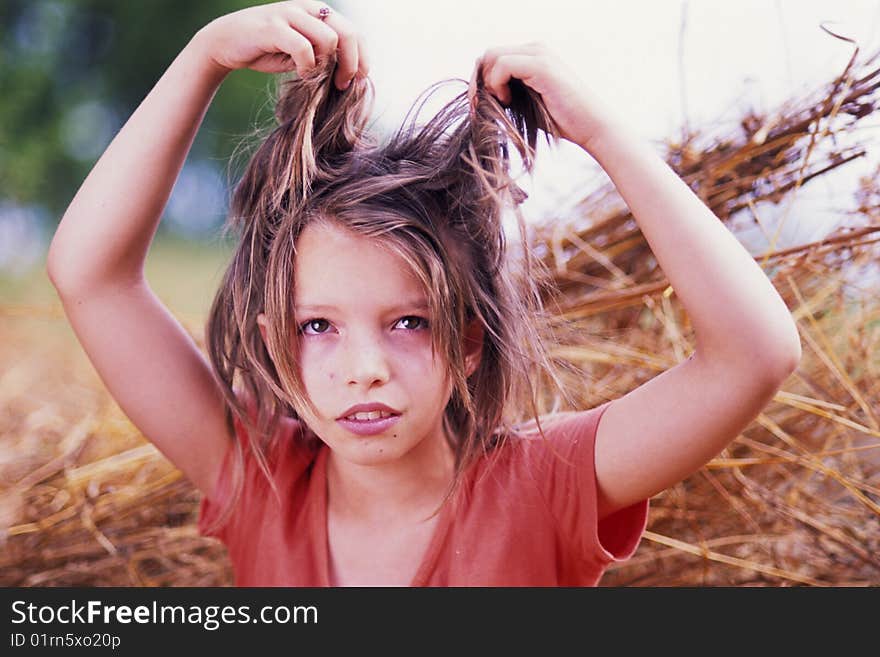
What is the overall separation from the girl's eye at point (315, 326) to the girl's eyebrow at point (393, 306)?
0.01 m

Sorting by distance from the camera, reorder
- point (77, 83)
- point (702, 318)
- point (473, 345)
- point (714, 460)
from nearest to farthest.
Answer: point (702, 318) → point (473, 345) → point (714, 460) → point (77, 83)

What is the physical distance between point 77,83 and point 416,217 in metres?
2.00

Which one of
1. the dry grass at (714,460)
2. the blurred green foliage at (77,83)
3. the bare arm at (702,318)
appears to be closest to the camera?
the bare arm at (702,318)

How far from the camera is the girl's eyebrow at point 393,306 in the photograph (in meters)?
0.71

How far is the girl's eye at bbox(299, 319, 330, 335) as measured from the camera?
0.73m

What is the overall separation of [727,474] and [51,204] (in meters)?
1.51

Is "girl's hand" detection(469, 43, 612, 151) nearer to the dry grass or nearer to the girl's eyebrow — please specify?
the girl's eyebrow

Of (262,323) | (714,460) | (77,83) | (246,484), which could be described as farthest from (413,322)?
(77,83)

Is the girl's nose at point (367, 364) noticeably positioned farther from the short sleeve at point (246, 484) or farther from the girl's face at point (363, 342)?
the short sleeve at point (246, 484)

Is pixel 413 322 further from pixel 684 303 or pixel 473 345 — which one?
pixel 684 303

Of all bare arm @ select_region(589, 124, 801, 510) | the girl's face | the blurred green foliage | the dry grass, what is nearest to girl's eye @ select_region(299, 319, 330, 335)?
the girl's face

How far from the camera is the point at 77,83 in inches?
96.2

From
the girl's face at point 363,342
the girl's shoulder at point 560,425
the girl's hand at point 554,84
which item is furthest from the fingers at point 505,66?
the girl's shoulder at point 560,425
